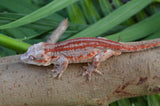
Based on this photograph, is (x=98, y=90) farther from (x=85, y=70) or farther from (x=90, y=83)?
(x=85, y=70)

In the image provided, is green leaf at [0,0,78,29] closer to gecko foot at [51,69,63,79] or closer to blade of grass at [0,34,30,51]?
blade of grass at [0,34,30,51]

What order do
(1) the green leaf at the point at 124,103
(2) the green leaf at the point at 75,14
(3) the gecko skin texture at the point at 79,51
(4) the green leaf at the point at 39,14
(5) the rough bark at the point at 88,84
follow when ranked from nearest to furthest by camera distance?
(5) the rough bark at the point at 88,84
(3) the gecko skin texture at the point at 79,51
(4) the green leaf at the point at 39,14
(1) the green leaf at the point at 124,103
(2) the green leaf at the point at 75,14

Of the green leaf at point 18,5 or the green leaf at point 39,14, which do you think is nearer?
the green leaf at point 39,14

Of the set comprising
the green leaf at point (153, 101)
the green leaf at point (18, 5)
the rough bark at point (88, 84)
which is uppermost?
the green leaf at point (18, 5)

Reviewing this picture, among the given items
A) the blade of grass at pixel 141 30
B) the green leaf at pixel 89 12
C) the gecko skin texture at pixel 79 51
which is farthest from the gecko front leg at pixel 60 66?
the green leaf at pixel 89 12

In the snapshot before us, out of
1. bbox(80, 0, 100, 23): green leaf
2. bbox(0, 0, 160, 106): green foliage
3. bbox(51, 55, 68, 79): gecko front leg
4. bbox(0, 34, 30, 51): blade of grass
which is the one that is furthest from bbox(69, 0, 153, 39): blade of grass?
bbox(0, 34, 30, 51): blade of grass

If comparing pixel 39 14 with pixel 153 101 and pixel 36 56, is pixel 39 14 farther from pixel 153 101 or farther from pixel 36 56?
pixel 153 101

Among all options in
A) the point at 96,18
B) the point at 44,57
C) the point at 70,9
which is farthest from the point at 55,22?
the point at 44,57

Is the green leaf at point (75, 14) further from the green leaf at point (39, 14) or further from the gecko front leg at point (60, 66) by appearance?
the gecko front leg at point (60, 66)
